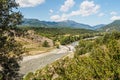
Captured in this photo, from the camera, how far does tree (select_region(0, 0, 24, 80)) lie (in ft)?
84.9

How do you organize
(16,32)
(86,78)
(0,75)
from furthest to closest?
(16,32) < (0,75) < (86,78)

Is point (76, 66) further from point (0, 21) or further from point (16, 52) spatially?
point (0, 21)

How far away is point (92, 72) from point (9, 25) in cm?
941

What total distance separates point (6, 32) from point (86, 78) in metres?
8.85

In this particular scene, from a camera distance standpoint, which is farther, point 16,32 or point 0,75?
point 16,32

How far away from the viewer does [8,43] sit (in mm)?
26156

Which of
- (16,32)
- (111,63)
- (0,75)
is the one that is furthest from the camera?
(16,32)

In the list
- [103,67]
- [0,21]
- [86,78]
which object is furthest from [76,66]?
[0,21]

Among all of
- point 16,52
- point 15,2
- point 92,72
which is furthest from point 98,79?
point 15,2

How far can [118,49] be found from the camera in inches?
810

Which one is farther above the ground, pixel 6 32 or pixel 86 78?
pixel 6 32

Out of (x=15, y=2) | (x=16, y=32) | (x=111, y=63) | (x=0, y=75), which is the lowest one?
(x=0, y=75)

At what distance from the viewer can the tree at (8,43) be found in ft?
84.9

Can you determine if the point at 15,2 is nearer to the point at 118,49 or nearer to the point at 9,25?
the point at 9,25
